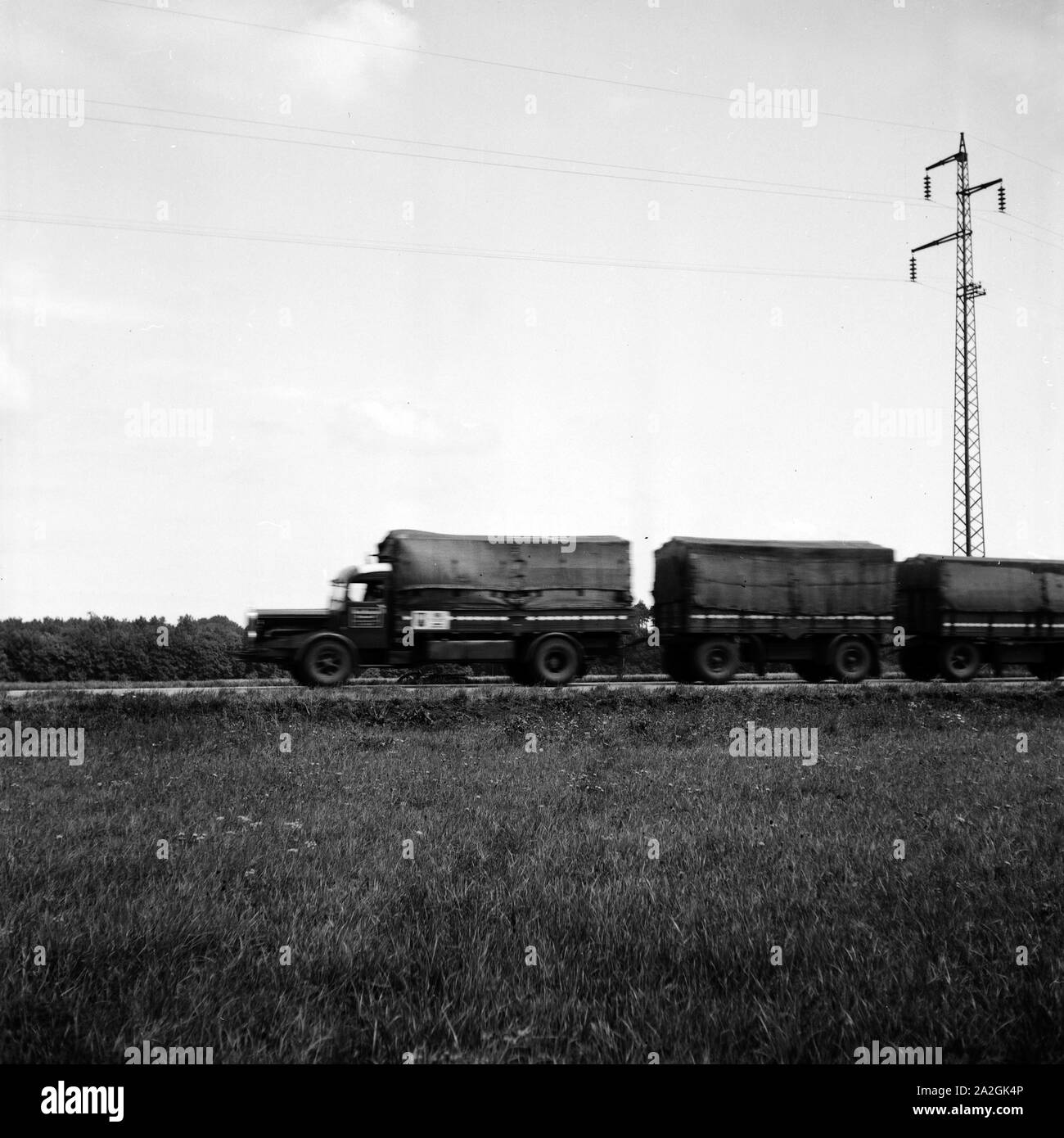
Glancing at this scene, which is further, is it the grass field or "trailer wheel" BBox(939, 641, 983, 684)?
"trailer wheel" BBox(939, 641, 983, 684)

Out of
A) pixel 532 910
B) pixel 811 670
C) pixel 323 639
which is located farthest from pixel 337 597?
pixel 532 910

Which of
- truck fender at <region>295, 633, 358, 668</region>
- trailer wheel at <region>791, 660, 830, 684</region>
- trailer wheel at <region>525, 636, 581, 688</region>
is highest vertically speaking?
truck fender at <region>295, 633, 358, 668</region>

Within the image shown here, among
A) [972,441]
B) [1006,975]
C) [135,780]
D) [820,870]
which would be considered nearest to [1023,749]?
[820,870]

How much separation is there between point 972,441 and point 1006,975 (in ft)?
97.4

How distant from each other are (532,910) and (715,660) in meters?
16.5

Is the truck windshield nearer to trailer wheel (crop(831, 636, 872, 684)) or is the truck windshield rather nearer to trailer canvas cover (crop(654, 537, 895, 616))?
trailer canvas cover (crop(654, 537, 895, 616))

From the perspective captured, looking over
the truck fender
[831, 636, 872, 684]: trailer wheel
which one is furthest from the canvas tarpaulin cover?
the truck fender

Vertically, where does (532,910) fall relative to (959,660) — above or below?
above

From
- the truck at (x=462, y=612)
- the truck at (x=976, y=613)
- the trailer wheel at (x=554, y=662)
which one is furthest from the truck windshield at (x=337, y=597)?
the truck at (x=976, y=613)

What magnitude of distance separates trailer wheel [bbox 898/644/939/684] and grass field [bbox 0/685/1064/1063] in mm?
13848

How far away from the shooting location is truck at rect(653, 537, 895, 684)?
19844 mm

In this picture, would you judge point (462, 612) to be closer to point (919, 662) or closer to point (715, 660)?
point (715, 660)

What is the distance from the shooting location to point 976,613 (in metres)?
21.8
